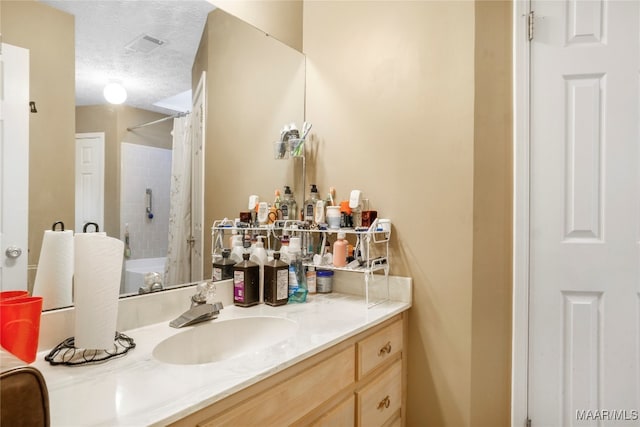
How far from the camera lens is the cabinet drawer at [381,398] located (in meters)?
1.27

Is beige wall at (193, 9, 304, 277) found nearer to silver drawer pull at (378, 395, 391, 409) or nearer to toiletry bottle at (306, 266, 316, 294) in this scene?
toiletry bottle at (306, 266, 316, 294)

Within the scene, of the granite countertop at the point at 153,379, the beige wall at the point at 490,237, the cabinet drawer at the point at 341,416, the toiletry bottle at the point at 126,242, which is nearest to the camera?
the granite countertop at the point at 153,379

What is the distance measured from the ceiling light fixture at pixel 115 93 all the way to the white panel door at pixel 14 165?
20cm

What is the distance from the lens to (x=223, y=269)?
1.51 metres

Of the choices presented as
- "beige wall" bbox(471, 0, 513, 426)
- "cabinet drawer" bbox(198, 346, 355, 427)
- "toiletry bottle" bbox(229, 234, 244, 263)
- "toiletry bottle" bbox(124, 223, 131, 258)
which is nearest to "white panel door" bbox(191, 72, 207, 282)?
"toiletry bottle" bbox(229, 234, 244, 263)

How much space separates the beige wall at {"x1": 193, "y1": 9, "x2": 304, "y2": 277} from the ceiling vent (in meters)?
0.17

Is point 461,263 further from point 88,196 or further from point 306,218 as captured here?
point 88,196

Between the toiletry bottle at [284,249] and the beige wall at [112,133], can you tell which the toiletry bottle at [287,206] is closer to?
the toiletry bottle at [284,249]

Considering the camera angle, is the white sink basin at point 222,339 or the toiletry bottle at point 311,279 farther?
the toiletry bottle at point 311,279

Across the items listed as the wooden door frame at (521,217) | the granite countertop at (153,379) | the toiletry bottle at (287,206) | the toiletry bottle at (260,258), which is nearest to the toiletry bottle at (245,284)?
the toiletry bottle at (260,258)

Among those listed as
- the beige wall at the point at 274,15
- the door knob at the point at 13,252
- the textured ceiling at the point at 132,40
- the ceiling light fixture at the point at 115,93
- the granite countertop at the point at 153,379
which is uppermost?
the beige wall at the point at 274,15

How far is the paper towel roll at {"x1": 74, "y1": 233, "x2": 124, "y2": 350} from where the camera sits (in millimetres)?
941

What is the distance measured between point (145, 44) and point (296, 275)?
3.30ft

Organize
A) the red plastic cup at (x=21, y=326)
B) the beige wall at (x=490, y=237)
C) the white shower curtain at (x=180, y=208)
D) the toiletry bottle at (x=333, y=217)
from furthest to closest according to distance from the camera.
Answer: the toiletry bottle at (x=333, y=217) → the beige wall at (x=490, y=237) → the white shower curtain at (x=180, y=208) → the red plastic cup at (x=21, y=326)
